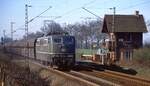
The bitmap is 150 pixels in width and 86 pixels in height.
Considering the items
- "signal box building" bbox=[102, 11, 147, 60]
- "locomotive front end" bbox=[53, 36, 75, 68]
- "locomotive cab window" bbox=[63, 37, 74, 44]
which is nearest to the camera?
"locomotive front end" bbox=[53, 36, 75, 68]

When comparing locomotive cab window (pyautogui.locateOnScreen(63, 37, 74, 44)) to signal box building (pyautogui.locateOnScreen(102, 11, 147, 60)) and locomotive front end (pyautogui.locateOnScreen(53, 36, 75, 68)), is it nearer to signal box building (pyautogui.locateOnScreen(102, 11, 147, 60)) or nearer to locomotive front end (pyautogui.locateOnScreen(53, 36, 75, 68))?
locomotive front end (pyautogui.locateOnScreen(53, 36, 75, 68))

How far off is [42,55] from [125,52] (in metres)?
13.9

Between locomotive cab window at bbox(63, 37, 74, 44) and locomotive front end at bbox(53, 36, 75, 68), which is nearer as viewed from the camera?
locomotive front end at bbox(53, 36, 75, 68)

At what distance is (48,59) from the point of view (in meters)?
33.0

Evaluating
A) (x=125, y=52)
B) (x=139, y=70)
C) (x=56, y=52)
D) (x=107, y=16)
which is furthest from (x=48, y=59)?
(x=107, y=16)

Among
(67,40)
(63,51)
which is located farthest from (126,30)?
(63,51)

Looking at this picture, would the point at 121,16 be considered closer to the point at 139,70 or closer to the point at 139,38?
the point at 139,38

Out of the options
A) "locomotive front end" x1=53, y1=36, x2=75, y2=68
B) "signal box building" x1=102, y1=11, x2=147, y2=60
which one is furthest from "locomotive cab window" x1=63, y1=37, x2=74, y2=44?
"signal box building" x1=102, y1=11, x2=147, y2=60

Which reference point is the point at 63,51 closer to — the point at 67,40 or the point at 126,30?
the point at 67,40

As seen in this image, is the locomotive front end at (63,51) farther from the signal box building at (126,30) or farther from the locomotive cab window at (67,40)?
the signal box building at (126,30)

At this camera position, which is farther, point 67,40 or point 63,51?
point 67,40

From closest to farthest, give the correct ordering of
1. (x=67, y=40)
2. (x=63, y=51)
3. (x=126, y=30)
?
Result: (x=63, y=51), (x=67, y=40), (x=126, y=30)

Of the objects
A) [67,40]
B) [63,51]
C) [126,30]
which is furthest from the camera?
[126,30]

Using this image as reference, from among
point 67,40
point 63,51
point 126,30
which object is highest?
point 126,30
